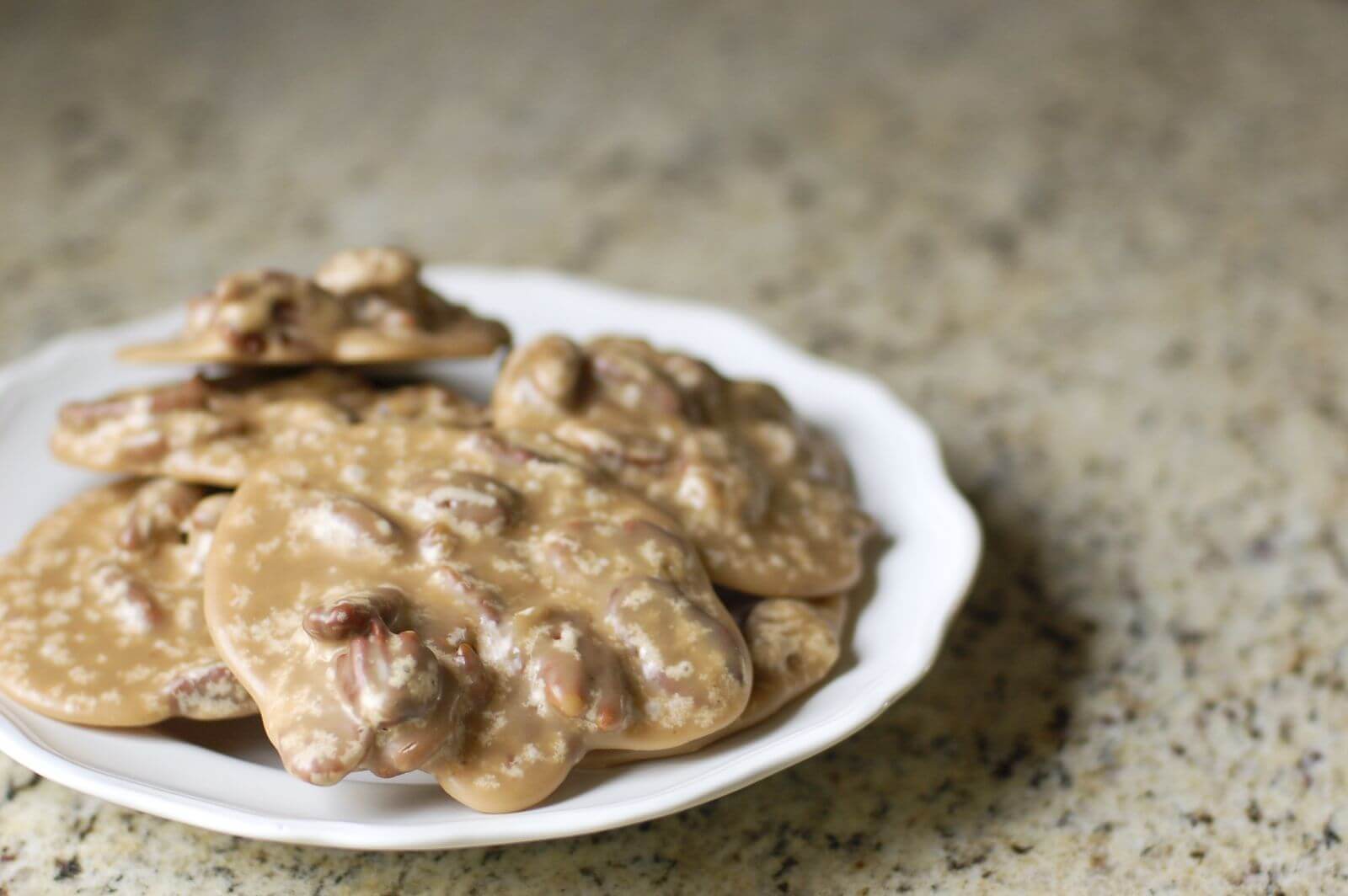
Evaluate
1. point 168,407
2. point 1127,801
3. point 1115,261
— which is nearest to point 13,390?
point 168,407

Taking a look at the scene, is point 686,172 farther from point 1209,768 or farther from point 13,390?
point 1209,768

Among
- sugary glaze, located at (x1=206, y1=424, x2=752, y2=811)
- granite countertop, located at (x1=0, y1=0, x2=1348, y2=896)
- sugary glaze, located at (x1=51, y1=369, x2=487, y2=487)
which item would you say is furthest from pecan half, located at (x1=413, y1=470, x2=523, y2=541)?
granite countertop, located at (x1=0, y1=0, x2=1348, y2=896)

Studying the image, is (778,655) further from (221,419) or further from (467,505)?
(221,419)

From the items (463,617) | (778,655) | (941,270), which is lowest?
(941,270)

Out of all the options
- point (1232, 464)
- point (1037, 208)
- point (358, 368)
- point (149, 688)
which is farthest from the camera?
point (1037, 208)

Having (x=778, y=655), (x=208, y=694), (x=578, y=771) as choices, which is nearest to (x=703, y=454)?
(x=778, y=655)

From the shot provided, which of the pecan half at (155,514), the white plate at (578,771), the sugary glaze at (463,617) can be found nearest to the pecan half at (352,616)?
the sugary glaze at (463,617)
